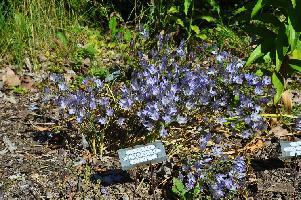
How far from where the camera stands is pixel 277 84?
3.46 m

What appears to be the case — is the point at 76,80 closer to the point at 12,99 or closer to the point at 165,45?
the point at 12,99

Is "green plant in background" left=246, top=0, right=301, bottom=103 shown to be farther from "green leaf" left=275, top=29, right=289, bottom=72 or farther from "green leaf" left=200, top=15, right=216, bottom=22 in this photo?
"green leaf" left=200, top=15, right=216, bottom=22

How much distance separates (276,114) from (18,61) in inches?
89.3

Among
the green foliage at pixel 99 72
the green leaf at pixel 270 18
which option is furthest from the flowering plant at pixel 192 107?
the green foliage at pixel 99 72

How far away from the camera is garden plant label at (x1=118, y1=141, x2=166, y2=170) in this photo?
2699 mm

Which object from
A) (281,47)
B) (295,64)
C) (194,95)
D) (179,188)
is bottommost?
(179,188)

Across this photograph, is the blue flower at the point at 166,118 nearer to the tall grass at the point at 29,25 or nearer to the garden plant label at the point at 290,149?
the garden plant label at the point at 290,149

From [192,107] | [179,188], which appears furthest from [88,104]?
[179,188]

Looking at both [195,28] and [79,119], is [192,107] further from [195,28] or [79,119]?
[195,28]

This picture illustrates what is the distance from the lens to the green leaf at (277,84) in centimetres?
345

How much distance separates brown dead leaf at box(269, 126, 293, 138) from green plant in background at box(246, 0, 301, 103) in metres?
0.27

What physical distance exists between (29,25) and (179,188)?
8.50ft

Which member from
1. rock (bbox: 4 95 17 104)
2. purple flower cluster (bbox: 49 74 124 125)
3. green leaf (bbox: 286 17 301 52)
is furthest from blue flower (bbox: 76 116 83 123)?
green leaf (bbox: 286 17 301 52)

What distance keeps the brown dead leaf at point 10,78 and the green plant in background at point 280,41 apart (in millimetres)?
1992
